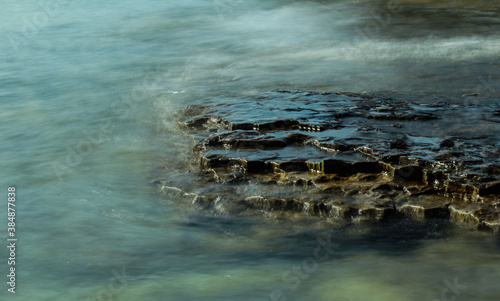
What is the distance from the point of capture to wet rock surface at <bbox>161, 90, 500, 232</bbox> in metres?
4.88

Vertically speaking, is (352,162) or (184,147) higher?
(352,162)

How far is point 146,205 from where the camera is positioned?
5.39 metres

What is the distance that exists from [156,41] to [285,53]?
3.15 m

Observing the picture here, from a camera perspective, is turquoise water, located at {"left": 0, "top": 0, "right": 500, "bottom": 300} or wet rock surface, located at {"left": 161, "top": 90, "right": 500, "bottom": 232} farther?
wet rock surface, located at {"left": 161, "top": 90, "right": 500, "bottom": 232}

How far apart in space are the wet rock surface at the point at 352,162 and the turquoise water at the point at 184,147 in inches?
7.7

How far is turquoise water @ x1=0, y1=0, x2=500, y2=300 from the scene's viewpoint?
4184 millimetres

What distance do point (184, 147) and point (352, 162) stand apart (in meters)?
1.95

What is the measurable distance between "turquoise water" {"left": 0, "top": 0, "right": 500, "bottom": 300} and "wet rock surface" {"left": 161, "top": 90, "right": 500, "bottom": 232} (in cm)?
19

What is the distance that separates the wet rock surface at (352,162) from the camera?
4879 mm

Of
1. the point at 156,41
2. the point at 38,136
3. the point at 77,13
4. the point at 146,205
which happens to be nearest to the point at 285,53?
the point at 156,41

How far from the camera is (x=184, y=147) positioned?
21.6ft

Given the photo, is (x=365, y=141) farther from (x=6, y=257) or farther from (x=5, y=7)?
(x=5, y=7)

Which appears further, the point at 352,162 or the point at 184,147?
the point at 184,147

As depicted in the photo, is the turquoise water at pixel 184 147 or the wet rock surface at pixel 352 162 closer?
the turquoise water at pixel 184 147
